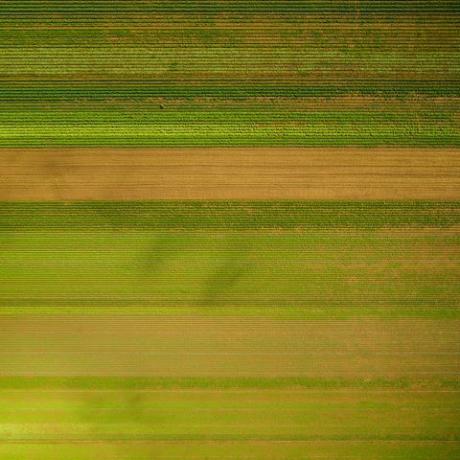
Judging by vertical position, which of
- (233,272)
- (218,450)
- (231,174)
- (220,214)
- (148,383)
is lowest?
(218,450)

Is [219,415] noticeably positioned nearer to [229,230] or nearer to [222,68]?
[229,230]

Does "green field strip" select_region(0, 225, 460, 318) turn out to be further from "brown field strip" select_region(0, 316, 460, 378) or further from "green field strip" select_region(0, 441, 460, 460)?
"green field strip" select_region(0, 441, 460, 460)

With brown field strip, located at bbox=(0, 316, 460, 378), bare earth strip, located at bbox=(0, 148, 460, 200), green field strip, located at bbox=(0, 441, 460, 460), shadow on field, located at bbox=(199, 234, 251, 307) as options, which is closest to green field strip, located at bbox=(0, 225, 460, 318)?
shadow on field, located at bbox=(199, 234, 251, 307)

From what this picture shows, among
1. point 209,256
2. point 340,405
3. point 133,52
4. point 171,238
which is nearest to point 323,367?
point 340,405

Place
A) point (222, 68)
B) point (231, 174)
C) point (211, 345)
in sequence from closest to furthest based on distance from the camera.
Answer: point (222, 68)
point (231, 174)
point (211, 345)

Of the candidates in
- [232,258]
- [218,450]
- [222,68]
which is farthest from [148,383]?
[222,68]

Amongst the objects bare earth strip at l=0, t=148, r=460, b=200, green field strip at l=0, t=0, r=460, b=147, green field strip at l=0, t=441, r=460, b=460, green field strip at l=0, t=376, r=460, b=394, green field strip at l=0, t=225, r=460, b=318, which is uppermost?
green field strip at l=0, t=0, r=460, b=147

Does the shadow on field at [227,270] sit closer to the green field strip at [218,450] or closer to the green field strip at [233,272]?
the green field strip at [233,272]

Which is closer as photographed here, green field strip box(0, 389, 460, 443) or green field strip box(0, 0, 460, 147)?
green field strip box(0, 0, 460, 147)
